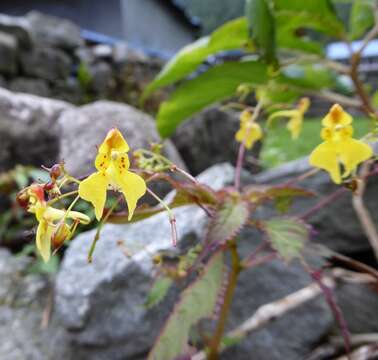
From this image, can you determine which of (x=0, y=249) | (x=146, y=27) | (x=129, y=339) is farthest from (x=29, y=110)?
(x=146, y=27)

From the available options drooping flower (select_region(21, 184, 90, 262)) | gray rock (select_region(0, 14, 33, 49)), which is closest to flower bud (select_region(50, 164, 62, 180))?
drooping flower (select_region(21, 184, 90, 262))

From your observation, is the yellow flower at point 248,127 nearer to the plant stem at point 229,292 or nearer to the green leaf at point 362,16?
the plant stem at point 229,292

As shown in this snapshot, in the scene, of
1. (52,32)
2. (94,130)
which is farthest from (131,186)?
(52,32)

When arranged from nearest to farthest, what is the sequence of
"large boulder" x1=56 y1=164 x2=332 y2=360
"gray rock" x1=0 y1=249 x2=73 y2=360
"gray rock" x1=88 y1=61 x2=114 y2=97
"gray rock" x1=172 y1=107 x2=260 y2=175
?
"large boulder" x1=56 y1=164 x2=332 y2=360 < "gray rock" x1=0 y1=249 x2=73 y2=360 < "gray rock" x1=172 y1=107 x2=260 y2=175 < "gray rock" x1=88 y1=61 x2=114 y2=97

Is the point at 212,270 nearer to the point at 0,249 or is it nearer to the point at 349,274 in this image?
the point at 349,274

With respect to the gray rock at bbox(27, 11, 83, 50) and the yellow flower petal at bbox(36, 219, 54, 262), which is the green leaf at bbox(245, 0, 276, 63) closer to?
the yellow flower petal at bbox(36, 219, 54, 262)

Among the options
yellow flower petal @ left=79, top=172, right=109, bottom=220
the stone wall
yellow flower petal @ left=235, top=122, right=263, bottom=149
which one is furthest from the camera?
the stone wall
